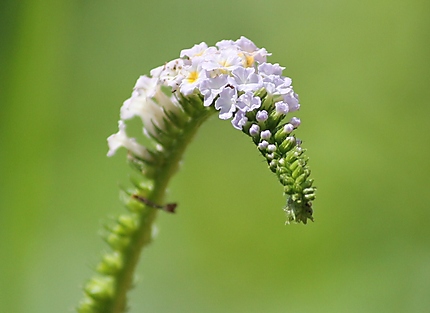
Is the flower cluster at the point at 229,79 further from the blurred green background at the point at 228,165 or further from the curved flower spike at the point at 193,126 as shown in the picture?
the blurred green background at the point at 228,165

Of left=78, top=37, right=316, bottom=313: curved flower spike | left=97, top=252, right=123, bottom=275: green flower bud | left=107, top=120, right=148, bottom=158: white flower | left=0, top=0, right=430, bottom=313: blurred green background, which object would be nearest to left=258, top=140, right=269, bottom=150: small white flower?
left=78, top=37, right=316, bottom=313: curved flower spike

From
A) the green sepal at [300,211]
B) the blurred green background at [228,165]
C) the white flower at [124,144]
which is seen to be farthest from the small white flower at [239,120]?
the blurred green background at [228,165]

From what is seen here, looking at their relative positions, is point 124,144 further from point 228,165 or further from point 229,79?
point 228,165

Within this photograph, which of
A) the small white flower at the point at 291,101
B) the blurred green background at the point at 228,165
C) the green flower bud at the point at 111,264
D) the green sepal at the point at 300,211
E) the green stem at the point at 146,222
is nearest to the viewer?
the green sepal at the point at 300,211

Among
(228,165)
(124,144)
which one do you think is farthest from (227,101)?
(228,165)

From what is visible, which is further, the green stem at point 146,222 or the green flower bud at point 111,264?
the green flower bud at point 111,264

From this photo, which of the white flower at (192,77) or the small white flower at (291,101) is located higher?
the white flower at (192,77)

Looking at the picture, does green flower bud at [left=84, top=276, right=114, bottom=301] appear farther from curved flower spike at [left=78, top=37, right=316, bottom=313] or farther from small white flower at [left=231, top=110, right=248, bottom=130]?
small white flower at [left=231, top=110, right=248, bottom=130]
